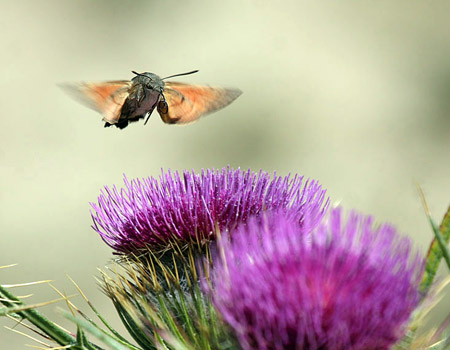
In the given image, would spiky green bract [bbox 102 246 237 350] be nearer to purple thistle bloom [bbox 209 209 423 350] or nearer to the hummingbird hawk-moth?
purple thistle bloom [bbox 209 209 423 350]

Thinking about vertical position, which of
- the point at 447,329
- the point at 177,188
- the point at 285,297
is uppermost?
the point at 177,188

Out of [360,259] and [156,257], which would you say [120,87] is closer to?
[156,257]

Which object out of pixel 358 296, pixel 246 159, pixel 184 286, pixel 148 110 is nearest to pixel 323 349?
pixel 358 296

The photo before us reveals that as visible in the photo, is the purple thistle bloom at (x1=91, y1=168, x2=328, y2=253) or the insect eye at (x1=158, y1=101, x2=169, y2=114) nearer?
the purple thistle bloom at (x1=91, y1=168, x2=328, y2=253)

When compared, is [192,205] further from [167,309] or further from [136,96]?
[136,96]

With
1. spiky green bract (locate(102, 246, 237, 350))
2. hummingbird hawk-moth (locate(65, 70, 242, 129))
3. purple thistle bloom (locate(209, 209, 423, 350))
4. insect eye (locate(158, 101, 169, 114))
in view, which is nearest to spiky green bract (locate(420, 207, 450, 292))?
purple thistle bloom (locate(209, 209, 423, 350))

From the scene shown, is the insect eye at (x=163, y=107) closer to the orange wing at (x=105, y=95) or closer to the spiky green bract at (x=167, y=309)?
the orange wing at (x=105, y=95)

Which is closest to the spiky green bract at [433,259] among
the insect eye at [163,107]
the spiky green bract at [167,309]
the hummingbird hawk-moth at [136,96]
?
the spiky green bract at [167,309]
